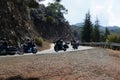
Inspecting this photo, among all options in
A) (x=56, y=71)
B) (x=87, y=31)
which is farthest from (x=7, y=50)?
(x=87, y=31)

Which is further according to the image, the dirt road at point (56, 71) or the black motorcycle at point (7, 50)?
the black motorcycle at point (7, 50)

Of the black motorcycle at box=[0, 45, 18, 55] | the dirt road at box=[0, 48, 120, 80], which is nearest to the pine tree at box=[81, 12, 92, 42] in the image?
the black motorcycle at box=[0, 45, 18, 55]

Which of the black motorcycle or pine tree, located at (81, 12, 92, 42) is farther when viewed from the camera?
pine tree, located at (81, 12, 92, 42)

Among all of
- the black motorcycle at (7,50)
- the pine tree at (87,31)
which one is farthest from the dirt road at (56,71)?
the pine tree at (87,31)

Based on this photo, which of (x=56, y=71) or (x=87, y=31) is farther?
(x=87, y=31)

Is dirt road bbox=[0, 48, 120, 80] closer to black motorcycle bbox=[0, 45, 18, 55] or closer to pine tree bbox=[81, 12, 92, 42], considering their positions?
black motorcycle bbox=[0, 45, 18, 55]

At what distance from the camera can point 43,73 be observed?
17.2 m

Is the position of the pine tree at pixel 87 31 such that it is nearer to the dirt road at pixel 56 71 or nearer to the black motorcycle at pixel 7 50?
the black motorcycle at pixel 7 50

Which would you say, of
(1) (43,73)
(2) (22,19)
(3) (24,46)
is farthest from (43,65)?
(2) (22,19)

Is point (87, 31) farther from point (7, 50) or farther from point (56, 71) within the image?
point (56, 71)

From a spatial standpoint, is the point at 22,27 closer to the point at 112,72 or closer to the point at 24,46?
the point at 24,46

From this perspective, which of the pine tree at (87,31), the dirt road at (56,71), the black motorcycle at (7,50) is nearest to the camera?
the dirt road at (56,71)

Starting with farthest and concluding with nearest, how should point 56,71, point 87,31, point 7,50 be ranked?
point 87,31 → point 7,50 → point 56,71

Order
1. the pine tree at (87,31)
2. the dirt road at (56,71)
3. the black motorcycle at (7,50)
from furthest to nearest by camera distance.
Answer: the pine tree at (87,31)
the black motorcycle at (7,50)
the dirt road at (56,71)
